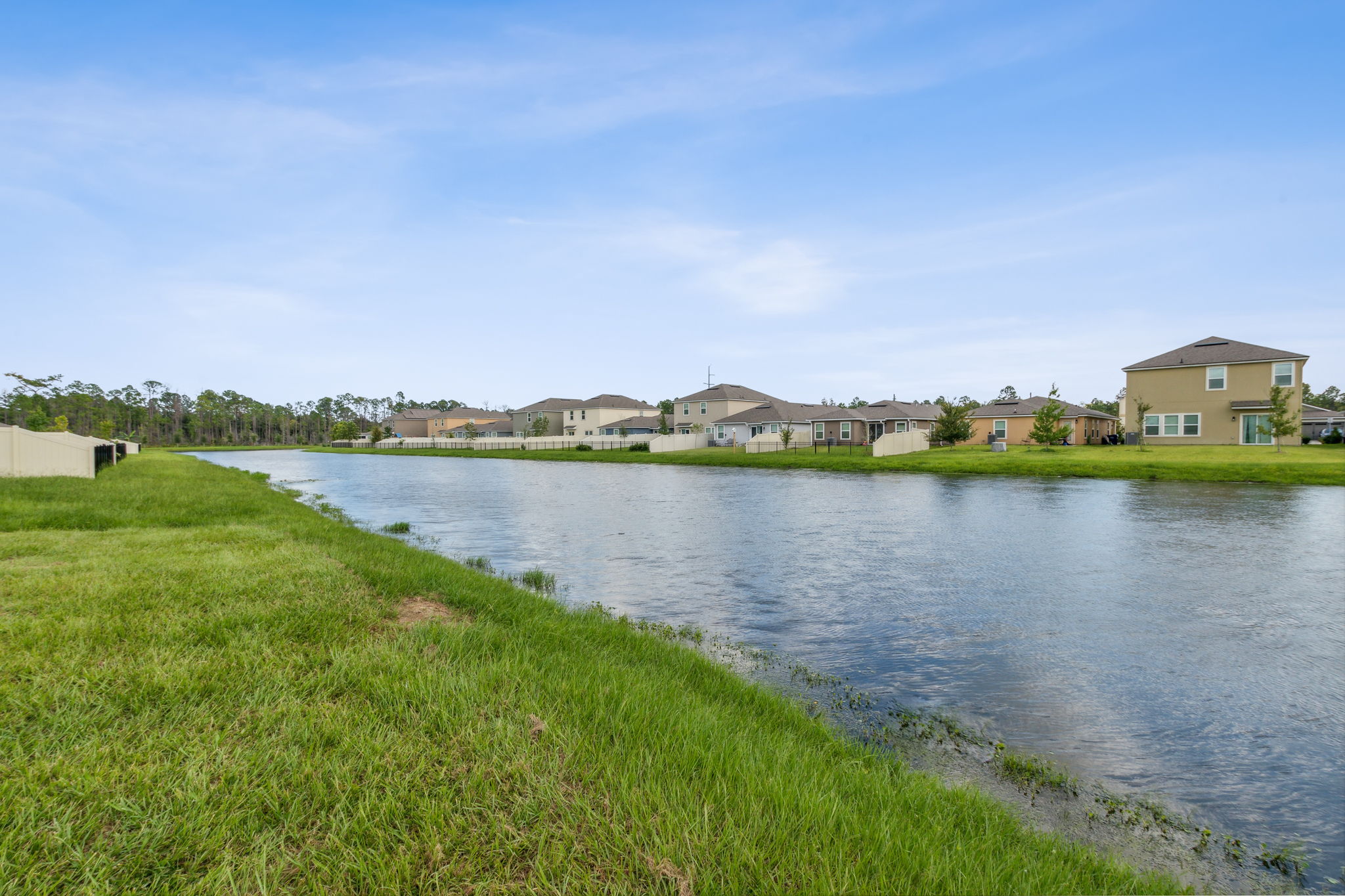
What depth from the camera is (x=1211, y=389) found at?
41.2m

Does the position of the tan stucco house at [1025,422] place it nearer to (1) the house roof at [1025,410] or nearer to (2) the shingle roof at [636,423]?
(1) the house roof at [1025,410]

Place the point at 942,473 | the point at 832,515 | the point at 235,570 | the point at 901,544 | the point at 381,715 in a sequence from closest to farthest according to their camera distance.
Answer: the point at 381,715 → the point at 235,570 → the point at 901,544 → the point at 832,515 → the point at 942,473

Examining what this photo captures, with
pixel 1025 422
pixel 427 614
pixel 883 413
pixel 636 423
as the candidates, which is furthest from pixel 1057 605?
pixel 636 423

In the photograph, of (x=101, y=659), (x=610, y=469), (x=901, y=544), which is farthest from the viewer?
(x=610, y=469)

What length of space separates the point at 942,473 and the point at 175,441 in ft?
459

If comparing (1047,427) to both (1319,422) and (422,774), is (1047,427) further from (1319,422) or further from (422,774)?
(422,774)

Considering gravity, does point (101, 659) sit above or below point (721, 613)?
above

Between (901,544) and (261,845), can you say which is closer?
(261,845)

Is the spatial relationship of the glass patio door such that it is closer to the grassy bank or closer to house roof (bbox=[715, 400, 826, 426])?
the grassy bank

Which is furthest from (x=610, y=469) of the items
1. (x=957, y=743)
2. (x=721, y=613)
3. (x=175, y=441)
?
(x=175, y=441)

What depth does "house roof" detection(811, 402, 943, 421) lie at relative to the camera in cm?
6231

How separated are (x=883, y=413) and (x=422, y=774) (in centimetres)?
6413

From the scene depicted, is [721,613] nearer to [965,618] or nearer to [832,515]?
[965,618]

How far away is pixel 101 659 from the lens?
4309 mm
